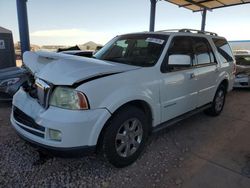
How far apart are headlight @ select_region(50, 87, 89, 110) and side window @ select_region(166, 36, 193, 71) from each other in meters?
1.48

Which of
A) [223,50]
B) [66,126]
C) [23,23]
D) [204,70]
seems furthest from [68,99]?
[23,23]

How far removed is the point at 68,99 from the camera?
229 cm

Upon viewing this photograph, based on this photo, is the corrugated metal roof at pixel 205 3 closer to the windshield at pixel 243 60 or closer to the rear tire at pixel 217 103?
the windshield at pixel 243 60

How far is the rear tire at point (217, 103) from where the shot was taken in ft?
15.6

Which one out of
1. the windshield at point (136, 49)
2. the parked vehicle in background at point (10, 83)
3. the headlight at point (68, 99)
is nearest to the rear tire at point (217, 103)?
the windshield at point (136, 49)

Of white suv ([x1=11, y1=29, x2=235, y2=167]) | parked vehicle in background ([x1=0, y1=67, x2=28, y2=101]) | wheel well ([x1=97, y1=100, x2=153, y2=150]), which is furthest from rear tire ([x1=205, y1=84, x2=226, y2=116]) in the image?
parked vehicle in background ([x1=0, y1=67, x2=28, y2=101])

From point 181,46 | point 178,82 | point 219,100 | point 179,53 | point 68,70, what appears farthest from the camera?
point 219,100

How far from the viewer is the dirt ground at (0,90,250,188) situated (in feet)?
8.40

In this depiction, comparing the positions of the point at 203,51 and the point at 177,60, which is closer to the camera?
the point at 177,60

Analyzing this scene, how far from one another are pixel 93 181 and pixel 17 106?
4.26 feet

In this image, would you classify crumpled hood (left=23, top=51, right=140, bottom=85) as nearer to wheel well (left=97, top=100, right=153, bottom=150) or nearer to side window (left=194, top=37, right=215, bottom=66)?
wheel well (left=97, top=100, right=153, bottom=150)

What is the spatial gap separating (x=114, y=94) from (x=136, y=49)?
1387mm

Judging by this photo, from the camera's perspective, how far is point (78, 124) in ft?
7.28

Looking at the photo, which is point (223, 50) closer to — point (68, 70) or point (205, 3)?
point (68, 70)
